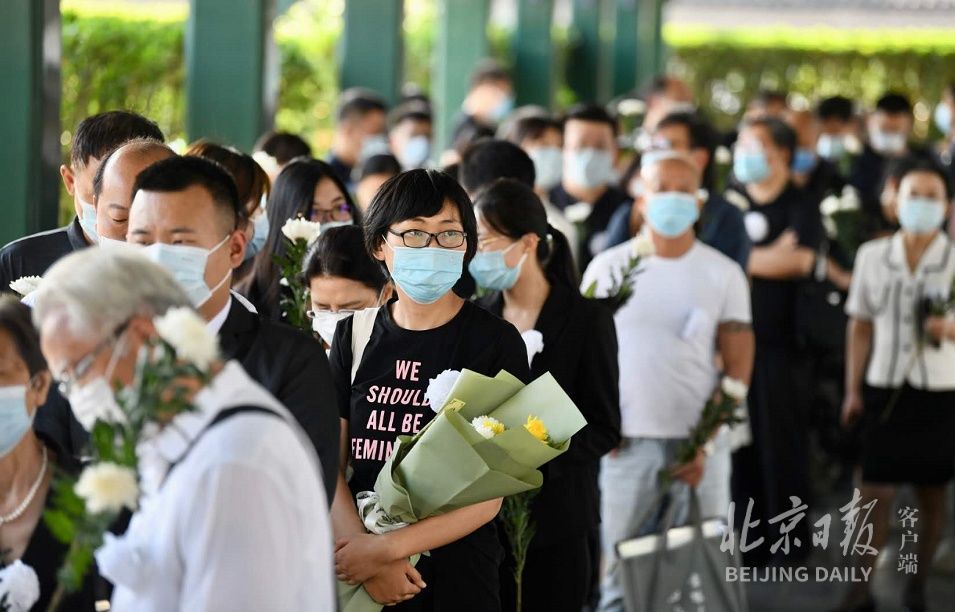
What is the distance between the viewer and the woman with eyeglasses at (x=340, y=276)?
471cm

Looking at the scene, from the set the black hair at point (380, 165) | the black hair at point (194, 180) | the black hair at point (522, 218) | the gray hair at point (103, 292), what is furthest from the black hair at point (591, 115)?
the gray hair at point (103, 292)

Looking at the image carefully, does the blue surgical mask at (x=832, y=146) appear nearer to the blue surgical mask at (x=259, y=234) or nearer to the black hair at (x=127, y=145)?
the blue surgical mask at (x=259, y=234)

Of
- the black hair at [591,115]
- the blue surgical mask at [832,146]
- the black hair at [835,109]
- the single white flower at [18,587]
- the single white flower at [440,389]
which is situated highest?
the black hair at [835,109]

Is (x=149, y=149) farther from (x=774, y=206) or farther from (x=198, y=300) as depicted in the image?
(x=774, y=206)

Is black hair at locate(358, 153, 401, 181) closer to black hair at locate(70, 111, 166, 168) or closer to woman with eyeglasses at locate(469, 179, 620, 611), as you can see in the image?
woman with eyeglasses at locate(469, 179, 620, 611)

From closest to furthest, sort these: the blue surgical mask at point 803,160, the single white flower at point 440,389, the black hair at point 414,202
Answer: the single white flower at point 440,389, the black hair at point 414,202, the blue surgical mask at point 803,160

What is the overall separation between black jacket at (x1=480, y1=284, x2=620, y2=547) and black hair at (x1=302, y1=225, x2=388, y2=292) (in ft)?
2.16

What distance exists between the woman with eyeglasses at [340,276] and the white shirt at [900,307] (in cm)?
367

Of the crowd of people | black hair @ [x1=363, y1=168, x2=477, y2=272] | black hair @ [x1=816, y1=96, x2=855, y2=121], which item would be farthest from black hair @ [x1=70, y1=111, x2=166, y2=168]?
black hair @ [x1=816, y1=96, x2=855, y2=121]

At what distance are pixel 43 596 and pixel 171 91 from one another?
20.6 feet

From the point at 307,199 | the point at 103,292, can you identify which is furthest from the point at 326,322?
the point at 103,292

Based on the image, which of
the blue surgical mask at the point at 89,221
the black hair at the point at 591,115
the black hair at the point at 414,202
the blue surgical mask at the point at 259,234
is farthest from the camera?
the black hair at the point at 591,115

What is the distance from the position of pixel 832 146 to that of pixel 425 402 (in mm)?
9554

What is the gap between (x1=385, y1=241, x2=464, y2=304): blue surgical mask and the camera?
4250 mm
